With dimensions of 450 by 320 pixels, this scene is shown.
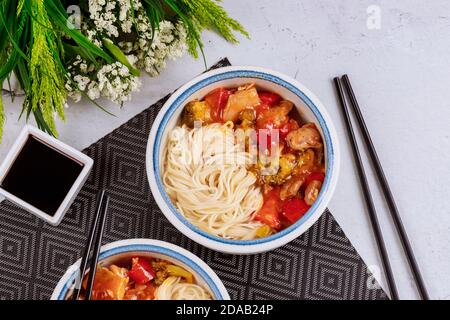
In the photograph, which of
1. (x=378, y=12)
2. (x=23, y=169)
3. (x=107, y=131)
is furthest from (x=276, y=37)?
(x=23, y=169)

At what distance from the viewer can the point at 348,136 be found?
8.05 feet

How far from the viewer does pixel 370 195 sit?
2391 millimetres

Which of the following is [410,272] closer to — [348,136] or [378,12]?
[348,136]

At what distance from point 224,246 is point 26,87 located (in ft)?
2.94

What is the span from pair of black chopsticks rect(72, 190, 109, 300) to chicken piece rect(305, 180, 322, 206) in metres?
0.71

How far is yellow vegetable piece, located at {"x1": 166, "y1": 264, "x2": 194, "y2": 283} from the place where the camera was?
2.19m

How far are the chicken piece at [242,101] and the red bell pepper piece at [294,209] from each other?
1.19 feet

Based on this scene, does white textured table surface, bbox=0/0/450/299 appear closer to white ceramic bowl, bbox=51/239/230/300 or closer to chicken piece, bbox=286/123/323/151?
chicken piece, bbox=286/123/323/151

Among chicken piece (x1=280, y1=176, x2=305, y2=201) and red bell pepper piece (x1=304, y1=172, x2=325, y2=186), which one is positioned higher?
red bell pepper piece (x1=304, y1=172, x2=325, y2=186)

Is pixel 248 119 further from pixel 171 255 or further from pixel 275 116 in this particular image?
pixel 171 255

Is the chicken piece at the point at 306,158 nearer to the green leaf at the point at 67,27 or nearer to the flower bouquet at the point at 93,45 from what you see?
the flower bouquet at the point at 93,45

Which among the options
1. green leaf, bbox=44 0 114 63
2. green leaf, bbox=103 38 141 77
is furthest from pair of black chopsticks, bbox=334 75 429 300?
green leaf, bbox=44 0 114 63

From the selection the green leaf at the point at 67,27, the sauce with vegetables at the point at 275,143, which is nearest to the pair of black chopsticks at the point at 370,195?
the sauce with vegetables at the point at 275,143

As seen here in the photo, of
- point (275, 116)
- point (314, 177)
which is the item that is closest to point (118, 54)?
point (275, 116)
